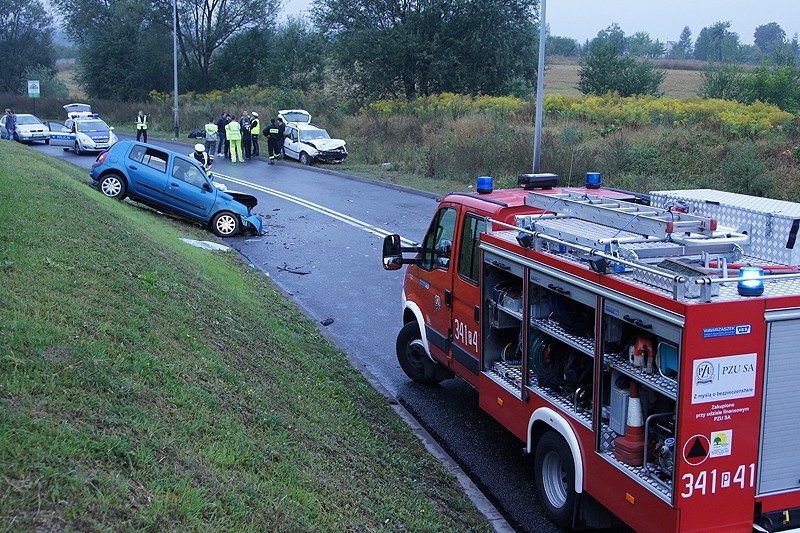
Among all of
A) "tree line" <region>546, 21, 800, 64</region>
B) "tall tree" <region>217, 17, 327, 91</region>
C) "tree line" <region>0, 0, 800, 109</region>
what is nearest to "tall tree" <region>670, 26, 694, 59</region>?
"tree line" <region>546, 21, 800, 64</region>

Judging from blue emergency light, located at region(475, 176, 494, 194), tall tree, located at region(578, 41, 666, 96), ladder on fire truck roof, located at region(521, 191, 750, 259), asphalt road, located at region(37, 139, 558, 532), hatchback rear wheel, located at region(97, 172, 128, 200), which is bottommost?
Answer: asphalt road, located at region(37, 139, 558, 532)

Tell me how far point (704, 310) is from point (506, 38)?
47.6m

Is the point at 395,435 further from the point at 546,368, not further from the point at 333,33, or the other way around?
the point at 333,33

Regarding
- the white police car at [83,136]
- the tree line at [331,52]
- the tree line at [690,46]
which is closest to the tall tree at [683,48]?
the tree line at [690,46]

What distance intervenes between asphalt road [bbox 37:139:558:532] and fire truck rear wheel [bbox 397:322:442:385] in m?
0.20

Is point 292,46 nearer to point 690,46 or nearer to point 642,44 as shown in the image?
point 642,44

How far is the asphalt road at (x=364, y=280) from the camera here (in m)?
7.98

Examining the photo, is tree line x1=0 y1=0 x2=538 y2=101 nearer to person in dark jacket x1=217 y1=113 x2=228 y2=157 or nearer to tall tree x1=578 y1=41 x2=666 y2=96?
tall tree x1=578 y1=41 x2=666 y2=96

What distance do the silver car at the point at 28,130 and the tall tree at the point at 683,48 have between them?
109 meters

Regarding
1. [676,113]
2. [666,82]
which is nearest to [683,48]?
[666,82]

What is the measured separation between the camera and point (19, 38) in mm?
81375

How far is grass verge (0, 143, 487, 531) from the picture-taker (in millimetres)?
4293

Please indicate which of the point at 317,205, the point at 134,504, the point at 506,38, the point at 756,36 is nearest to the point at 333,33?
the point at 506,38

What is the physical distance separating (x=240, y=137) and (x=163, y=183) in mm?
16622
